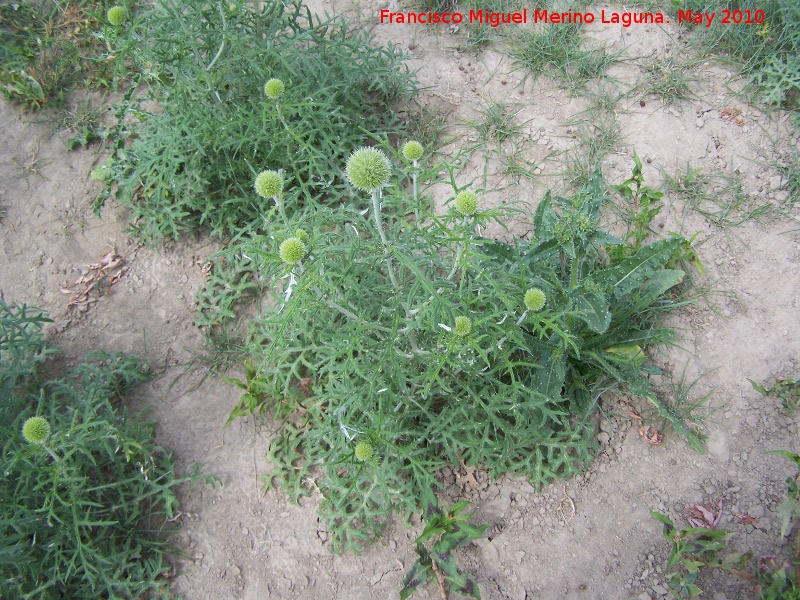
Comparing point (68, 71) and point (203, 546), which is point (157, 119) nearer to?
point (68, 71)

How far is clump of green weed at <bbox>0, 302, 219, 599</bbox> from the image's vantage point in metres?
2.61

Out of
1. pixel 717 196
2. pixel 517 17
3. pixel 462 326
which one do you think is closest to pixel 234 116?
pixel 462 326

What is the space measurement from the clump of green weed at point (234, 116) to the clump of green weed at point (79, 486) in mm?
1046

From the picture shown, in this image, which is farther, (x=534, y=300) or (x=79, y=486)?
(x=79, y=486)

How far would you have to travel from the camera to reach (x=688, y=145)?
3.69 meters

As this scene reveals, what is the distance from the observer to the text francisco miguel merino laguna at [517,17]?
4164 mm

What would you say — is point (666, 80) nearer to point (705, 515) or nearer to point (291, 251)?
point (705, 515)

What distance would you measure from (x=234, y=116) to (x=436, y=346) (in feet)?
6.26

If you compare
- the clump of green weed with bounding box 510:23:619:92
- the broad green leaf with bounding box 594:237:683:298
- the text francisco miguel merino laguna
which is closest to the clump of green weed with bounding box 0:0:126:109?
the text francisco miguel merino laguna

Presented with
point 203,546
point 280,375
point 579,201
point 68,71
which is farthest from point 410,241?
point 68,71

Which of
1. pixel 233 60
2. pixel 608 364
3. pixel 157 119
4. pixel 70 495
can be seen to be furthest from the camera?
pixel 157 119

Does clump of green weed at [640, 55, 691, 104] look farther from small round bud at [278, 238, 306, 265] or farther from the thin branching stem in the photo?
small round bud at [278, 238, 306, 265]

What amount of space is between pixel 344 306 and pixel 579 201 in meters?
1.14

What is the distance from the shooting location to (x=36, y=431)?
2545mm
